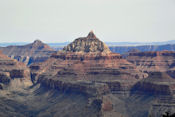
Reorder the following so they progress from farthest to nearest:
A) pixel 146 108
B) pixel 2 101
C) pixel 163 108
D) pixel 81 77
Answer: pixel 81 77
pixel 2 101
pixel 146 108
pixel 163 108

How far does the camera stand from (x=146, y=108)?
531ft

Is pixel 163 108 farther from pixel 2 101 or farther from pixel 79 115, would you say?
pixel 2 101

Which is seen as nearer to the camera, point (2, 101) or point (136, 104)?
point (136, 104)

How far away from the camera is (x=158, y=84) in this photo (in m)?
172

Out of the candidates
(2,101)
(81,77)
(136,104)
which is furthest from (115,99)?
(2,101)

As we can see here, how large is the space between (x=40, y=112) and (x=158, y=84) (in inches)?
1382

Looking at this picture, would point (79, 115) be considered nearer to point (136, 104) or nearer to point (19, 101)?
point (136, 104)

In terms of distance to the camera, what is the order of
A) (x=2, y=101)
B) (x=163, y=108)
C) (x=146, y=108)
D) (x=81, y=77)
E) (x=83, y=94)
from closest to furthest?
1. (x=163, y=108)
2. (x=146, y=108)
3. (x=83, y=94)
4. (x=2, y=101)
5. (x=81, y=77)

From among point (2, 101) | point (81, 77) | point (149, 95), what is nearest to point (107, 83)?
point (81, 77)

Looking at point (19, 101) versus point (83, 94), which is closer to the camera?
point (83, 94)

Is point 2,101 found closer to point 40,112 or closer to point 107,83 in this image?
point 40,112

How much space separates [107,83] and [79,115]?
41447 millimetres

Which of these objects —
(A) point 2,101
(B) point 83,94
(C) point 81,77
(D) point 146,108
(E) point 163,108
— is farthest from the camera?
(C) point 81,77

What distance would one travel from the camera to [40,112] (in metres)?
169
